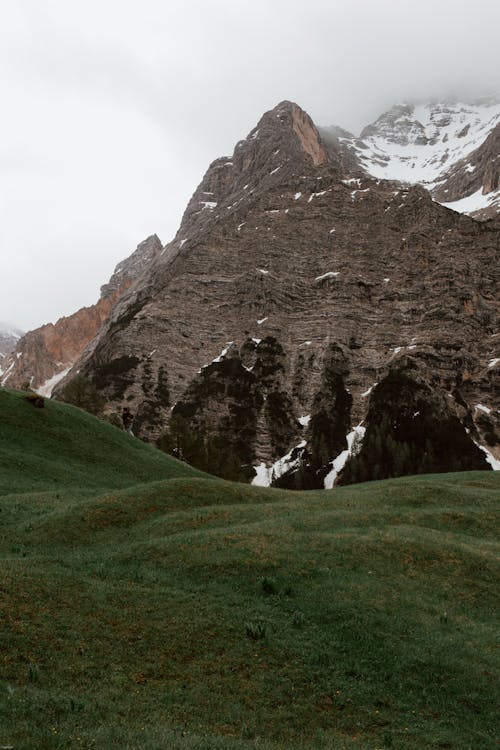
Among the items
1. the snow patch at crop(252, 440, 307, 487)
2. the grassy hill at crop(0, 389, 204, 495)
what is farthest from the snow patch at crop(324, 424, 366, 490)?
the grassy hill at crop(0, 389, 204, 495)

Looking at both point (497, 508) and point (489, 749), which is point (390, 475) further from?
point (489, 749)

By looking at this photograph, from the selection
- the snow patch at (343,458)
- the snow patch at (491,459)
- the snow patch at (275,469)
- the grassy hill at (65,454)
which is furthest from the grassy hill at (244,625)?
the snow patch at (491,459)

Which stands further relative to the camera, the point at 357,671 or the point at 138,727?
the point at 357,671

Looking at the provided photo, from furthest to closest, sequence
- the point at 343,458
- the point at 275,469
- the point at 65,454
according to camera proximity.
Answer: the point at 343,458 → the point at 275,469 → the point at 65,454

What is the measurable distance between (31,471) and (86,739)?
35362 mm

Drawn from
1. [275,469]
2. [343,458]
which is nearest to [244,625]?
[275,469]

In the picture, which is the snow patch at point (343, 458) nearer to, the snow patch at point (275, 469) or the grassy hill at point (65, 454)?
the snow patch at point (275, 469)

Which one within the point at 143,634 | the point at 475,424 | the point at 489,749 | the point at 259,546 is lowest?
the point at 489,749

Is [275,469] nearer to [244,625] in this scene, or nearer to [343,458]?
[343,458]

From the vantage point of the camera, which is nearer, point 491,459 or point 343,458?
point 491,459

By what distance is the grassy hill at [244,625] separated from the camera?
13.7m

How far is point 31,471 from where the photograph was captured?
146 ft

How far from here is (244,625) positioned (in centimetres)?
1869

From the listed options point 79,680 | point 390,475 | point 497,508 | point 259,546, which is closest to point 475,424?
point 390,475
